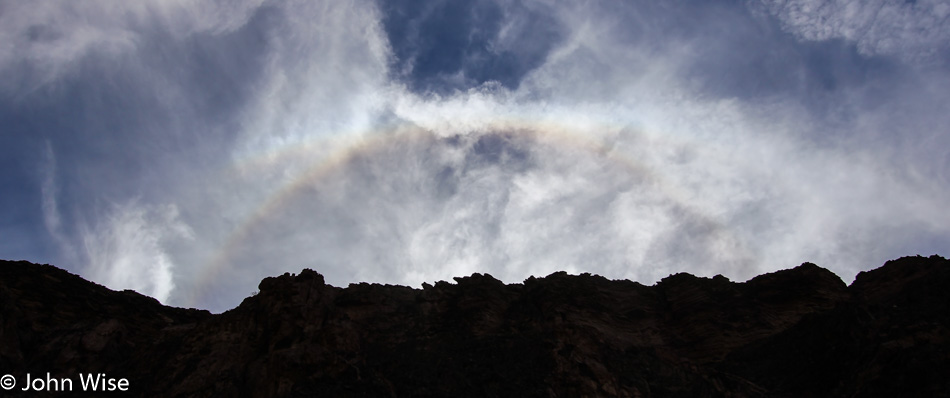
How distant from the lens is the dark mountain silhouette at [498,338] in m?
30.8

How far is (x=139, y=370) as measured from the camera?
33.3 meters

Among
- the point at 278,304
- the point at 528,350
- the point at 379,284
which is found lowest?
the point at 528,350

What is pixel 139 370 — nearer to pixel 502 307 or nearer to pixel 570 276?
pixel 502 307

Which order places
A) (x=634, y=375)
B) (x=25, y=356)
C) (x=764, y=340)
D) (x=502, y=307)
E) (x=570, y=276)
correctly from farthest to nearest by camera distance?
(x=570, y=276) → (x=502, y=307) → (x=764, y=340) → (x=634, y=375) → (x=25, y=356)

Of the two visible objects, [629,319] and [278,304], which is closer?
[278,304]

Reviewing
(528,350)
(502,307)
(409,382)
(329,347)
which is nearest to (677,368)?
(528,350)

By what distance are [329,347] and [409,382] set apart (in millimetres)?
4980

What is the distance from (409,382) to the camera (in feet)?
109

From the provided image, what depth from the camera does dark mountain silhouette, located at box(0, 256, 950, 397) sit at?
101 feet

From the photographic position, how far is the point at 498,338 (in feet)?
125

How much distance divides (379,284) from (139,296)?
18.1m

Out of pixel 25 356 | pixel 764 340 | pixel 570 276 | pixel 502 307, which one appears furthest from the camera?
pixel 570 276

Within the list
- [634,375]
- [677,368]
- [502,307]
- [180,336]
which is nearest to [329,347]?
[180,336]

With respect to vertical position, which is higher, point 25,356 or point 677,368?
point 25,356
